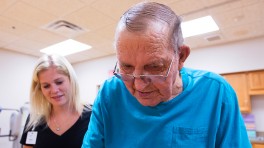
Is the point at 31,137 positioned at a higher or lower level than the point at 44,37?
lower

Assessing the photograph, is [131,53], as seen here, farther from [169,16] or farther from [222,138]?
[222,138]

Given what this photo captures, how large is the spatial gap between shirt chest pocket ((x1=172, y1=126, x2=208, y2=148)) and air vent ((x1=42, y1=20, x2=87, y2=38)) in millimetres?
3418

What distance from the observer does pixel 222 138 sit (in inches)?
28.6

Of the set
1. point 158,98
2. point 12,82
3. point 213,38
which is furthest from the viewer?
point 12,82

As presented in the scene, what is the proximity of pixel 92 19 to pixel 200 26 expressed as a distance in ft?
6.11

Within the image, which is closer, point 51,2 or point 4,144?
point 51,2

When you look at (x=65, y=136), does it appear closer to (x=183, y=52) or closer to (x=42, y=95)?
(x=42, y=95)

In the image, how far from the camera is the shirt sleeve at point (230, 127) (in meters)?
0.70

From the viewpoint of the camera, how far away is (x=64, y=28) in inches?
158

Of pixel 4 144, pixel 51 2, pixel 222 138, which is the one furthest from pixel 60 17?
pixel 4 144

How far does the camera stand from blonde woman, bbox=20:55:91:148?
150 centimetres

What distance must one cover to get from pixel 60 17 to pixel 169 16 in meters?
3.22

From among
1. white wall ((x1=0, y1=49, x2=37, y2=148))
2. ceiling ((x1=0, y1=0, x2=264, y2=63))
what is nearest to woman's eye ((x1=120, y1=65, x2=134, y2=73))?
ceiling ((x1=0, y1=0, x2=264, y2=63))

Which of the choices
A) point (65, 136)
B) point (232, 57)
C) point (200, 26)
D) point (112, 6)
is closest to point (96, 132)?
point (65, 136)
